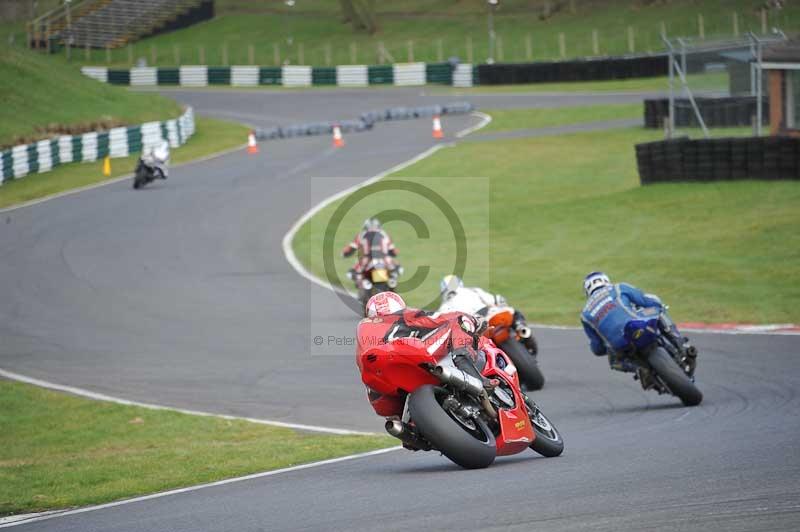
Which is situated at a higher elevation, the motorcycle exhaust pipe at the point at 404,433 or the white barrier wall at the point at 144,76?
the white barrier wall at the point at 144,76

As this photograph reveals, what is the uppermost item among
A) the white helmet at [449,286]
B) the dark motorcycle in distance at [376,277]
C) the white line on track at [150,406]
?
the white helmet at [449,286]

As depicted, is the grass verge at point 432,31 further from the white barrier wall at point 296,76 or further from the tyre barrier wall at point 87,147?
the tyre barrier wall at point 87,147

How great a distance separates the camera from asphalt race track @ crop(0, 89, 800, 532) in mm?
7289

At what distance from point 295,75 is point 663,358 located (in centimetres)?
5182

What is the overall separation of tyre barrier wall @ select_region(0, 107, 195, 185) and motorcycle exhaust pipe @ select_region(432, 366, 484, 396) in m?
27.8

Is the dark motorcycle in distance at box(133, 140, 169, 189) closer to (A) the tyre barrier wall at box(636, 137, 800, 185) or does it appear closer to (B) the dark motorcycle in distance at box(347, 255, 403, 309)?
(A) the tyre barrier wall at box(636, 137, 800, 185)

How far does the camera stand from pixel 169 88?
204 ft

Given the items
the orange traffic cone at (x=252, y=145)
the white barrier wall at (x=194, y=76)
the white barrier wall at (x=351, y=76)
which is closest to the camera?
the orange traffic cone at (x=252, y=145)

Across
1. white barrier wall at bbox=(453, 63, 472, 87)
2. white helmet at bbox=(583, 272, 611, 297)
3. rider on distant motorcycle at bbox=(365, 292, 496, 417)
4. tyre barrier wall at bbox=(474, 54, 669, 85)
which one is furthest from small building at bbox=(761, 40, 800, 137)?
white barrier wall at bbox=(453, 63, 472, 87)

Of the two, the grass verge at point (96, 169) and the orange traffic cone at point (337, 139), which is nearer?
the grass verge at point (96, 169)

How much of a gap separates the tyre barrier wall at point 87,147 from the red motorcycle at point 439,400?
27.5 meters

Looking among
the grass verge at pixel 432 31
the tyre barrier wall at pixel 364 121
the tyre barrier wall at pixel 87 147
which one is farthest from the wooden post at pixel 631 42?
the tyre barrier wall at pixel 87 147

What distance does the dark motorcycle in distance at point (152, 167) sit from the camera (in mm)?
33719

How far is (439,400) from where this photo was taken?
8680 mm
